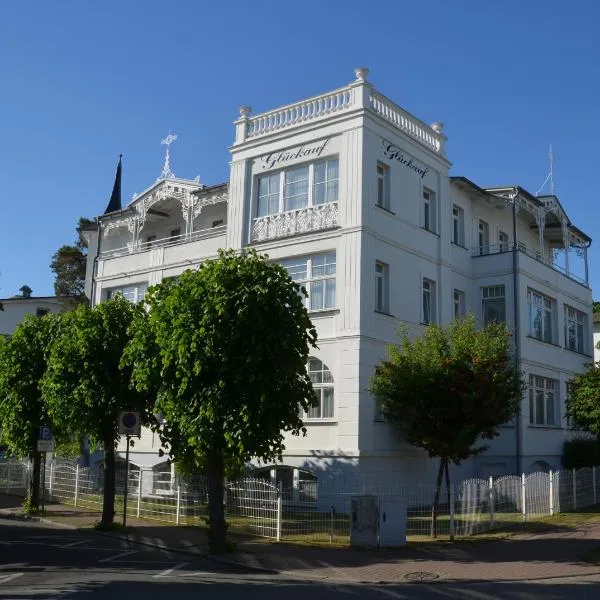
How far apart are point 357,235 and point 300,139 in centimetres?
427

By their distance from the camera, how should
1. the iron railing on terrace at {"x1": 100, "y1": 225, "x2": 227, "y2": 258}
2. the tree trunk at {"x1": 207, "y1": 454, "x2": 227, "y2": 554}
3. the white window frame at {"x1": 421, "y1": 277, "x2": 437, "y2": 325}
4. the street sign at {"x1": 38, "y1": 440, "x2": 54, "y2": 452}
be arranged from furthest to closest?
the iron railing on terrace at {"x1": 100, "y1": 225, "x2": 227, "y2": 258}, the white window frame at {"x1": 421, "y1": 277, "x2": 437, "y2": 325}, the street sign at {"x1": 38, "y1": 440, "x2": 54, "y2": 452}, the tree trunk at {"x1": 207, "y1": 454, "x2": 227, "y2": 554}

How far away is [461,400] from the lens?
1789cm

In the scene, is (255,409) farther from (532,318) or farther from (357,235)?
(532,318)

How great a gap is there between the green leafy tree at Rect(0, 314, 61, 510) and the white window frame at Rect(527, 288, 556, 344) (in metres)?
16.9

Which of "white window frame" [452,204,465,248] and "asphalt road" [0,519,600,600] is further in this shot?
"white window frame" [452,204,465,248]

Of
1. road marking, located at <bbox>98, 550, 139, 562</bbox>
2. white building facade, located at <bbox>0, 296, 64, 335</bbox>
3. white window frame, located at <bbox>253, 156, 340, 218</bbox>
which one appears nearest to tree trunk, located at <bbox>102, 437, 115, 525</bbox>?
road marking, located at <bbox>98, 550, 139, 562</bbox>

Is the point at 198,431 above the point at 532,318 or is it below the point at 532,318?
below

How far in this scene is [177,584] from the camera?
11.7m

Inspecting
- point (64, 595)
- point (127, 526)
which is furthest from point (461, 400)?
point (64, 595)

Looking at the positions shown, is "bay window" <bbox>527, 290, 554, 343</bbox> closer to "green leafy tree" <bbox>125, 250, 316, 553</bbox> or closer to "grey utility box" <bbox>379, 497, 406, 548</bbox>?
"grey utility box" <bbox>379, 497, 406, 548</bbox>

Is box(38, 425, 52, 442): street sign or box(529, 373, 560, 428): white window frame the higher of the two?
box(529, 373, 560, 428): white window frame

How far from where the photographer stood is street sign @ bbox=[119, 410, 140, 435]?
16906 mm

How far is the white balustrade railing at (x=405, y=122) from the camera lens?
78.8 ft

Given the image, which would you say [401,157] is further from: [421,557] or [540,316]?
[421,557]
